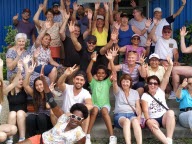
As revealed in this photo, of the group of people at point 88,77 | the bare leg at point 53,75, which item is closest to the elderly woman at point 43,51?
the group of people at point 88,77

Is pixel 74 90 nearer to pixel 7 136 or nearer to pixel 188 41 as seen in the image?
pixel 7 136

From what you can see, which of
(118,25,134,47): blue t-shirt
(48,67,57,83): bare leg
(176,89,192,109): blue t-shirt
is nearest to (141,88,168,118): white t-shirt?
(176,89,192,109): blue t-shirt

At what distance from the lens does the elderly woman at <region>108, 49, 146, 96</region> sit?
8.37 m

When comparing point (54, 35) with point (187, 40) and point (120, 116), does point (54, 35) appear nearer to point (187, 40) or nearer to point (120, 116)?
point (120, 116)

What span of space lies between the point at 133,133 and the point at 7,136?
2.19m

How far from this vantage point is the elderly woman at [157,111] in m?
7.50

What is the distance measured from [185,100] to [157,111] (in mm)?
641

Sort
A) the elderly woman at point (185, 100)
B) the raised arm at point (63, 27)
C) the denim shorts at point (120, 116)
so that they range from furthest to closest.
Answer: the raised arm at point (63, 27) < the elderly woman at point (185, 100) < the denim shorts at point (120, 116)

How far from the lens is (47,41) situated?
8945 mm

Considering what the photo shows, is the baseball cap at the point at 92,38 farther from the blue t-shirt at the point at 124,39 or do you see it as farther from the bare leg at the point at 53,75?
the blue t-shirt at the point at 124,39

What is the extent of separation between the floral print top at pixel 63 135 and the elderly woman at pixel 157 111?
1.76m

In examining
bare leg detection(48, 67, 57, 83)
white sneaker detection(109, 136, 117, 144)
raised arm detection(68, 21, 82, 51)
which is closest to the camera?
white sneaker detection(109, 136, 117, 144)

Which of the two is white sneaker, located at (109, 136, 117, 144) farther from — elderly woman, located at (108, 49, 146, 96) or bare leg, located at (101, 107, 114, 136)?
elderly woman, located at (108, 49, 146, 96)

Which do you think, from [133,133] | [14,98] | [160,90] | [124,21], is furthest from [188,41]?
[14,98]
